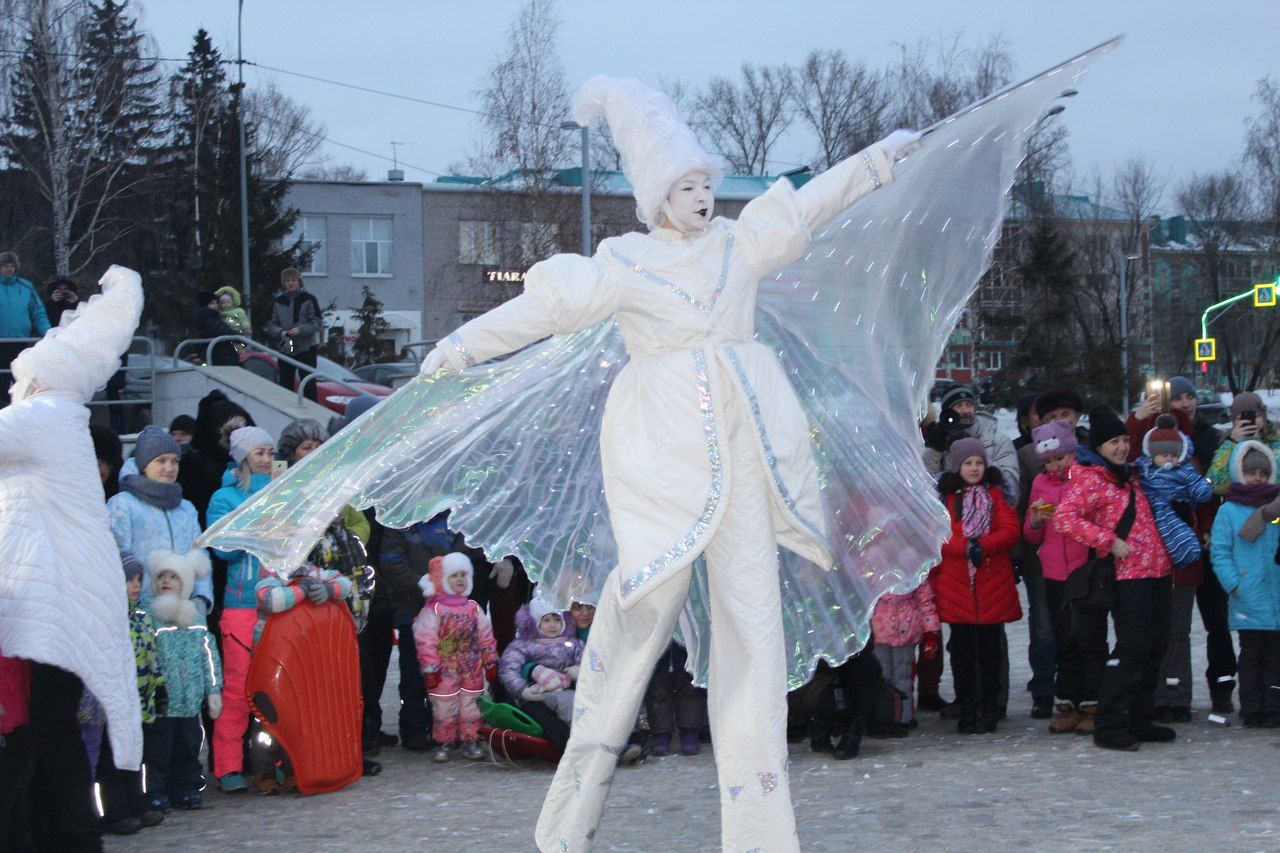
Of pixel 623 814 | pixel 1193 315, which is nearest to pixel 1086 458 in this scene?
pixel 623 814

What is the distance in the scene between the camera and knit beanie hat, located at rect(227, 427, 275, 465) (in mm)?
7387

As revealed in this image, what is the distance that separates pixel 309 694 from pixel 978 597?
3.31m

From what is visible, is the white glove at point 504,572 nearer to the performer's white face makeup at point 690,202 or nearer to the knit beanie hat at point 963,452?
the knit beanie hat at point 963,452

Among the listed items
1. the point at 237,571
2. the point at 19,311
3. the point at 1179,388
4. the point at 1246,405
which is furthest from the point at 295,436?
the point at 19,311

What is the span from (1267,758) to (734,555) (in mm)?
3360

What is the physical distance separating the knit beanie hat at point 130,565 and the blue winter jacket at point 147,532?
0.17ft

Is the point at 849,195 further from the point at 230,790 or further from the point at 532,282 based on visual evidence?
the point at 230,790

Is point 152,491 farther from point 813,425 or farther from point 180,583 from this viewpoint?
point 813,425

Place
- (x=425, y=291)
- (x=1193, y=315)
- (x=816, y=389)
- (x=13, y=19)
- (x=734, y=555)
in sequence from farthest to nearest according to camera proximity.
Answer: (x=1193, y=315)
(x=425, y=291)
(x=13, y=19)
(x=816, y=389)
(x=734, y=555)

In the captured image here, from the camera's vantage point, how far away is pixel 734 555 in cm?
486

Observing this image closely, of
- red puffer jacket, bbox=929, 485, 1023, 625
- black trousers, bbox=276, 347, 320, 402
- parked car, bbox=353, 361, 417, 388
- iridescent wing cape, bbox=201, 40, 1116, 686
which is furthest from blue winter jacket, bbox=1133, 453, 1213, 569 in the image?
parked car, bbox=353, 361, 417, 388

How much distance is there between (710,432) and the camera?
4.91 meters

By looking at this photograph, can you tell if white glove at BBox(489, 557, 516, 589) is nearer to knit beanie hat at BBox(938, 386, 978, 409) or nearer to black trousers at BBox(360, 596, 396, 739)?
black trousers at BBox(360, 596, 396, 739)

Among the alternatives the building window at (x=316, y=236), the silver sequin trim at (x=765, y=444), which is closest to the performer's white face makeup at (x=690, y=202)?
the silver sequin trim at (x=765, y=444)
